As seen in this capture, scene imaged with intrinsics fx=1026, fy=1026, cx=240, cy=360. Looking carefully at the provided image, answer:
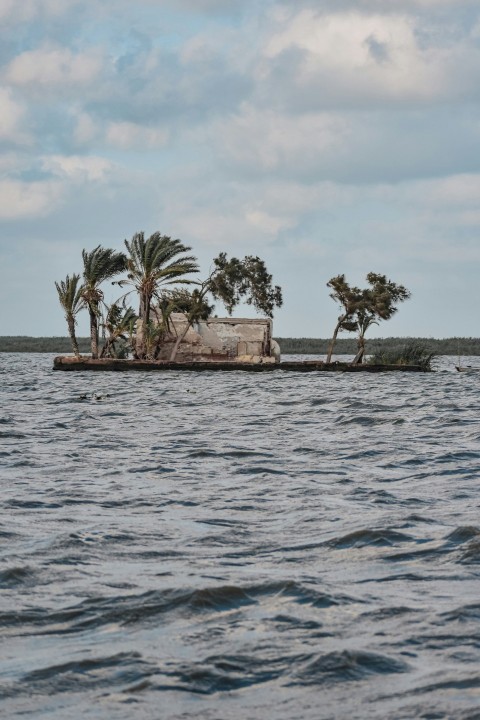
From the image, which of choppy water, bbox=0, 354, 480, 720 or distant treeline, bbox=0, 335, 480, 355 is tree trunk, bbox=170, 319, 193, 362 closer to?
choppy water, bbox=0, 354, 480, 720

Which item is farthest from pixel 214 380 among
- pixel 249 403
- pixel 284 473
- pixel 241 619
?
pixel 241 619

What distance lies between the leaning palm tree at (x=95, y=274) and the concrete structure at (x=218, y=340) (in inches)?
164

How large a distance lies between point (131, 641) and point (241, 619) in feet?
2.41

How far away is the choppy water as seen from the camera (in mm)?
4676

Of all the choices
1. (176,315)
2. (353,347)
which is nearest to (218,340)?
(176,315)

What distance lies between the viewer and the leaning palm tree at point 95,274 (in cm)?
5666

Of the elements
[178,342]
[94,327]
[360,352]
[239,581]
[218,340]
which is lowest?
[239,581]

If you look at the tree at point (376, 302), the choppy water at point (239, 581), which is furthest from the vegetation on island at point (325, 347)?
the choppy water at point (239, 581)

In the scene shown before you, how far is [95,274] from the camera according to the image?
187 ft

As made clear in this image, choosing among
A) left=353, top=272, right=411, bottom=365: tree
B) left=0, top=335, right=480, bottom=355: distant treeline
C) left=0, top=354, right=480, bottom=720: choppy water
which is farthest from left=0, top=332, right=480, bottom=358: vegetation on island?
left=0, top=354, right=480, bottom=720: choppy water

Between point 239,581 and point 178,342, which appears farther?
point 178,342

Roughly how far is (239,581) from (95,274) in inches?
2013

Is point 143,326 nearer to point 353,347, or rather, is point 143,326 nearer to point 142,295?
point 142,295

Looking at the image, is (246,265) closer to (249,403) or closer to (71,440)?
(249,403)
